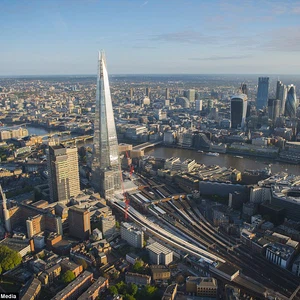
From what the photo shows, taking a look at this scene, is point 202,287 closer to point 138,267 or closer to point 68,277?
point 138,267

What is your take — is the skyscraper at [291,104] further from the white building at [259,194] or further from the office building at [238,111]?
the white building at [259,194]

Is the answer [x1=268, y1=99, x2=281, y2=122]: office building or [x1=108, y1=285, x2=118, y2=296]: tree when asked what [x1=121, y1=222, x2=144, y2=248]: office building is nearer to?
[x1=108, y1=285, x2=118, y2=296]: tree

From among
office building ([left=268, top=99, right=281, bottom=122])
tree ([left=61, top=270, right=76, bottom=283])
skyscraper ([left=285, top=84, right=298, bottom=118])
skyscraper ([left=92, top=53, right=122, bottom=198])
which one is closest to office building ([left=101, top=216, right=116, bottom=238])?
tree ([left=61, top=270, right=76, bottom=283])

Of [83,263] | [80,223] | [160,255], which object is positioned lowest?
[83,263]

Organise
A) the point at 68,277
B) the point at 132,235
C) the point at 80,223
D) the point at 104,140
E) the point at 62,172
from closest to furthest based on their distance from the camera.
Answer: the point at 68,277 < the point at 132,235 < the point at 80,223 < the point at 62,172 < the point at 104,140

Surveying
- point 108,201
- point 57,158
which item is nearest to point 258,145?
point 108,201

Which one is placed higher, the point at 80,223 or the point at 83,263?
the point at 80,223

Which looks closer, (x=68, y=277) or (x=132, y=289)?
(x=132, y=289)

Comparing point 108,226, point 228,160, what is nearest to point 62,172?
point 108,226
